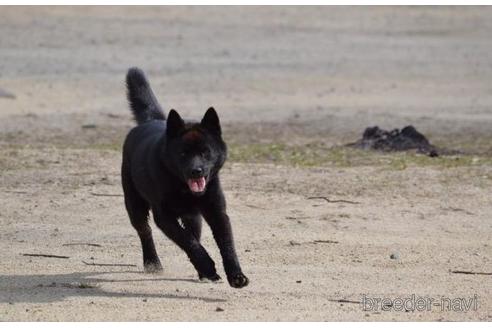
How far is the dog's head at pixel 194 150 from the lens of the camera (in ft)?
24.6

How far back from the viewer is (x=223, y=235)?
7711mm

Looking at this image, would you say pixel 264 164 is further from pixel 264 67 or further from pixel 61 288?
pixel 264 67

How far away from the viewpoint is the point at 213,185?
25.5 feet

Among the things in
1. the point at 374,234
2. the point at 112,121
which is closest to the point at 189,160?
the point at 374,234

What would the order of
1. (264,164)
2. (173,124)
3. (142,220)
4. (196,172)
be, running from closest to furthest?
(196,172)
(173,124)
(142,220)
(264,164)

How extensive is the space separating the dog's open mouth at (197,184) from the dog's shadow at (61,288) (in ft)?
1.93

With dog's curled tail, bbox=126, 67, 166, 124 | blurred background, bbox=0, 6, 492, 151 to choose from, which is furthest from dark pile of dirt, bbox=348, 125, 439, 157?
dog's curled tail, bbox=126, 67, 166, 124

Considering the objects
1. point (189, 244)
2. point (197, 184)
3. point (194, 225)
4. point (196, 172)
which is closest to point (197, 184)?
point (197, 184)

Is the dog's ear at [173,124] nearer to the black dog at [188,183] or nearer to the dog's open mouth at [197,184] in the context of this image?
the black dog at [188,183]

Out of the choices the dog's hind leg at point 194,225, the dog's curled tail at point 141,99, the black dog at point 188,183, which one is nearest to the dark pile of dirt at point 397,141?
the dog's curled tail at point 141,99

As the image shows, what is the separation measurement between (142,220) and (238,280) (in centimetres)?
119

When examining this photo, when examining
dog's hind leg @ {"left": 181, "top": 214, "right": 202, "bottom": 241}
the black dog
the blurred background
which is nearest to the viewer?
the black dog

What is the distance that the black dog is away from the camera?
753 centimetres

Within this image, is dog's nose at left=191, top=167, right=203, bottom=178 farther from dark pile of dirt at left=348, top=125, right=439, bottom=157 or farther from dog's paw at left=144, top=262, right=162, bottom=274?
dark pile of dirt at left=348, top=125, right=439, bottom=157
